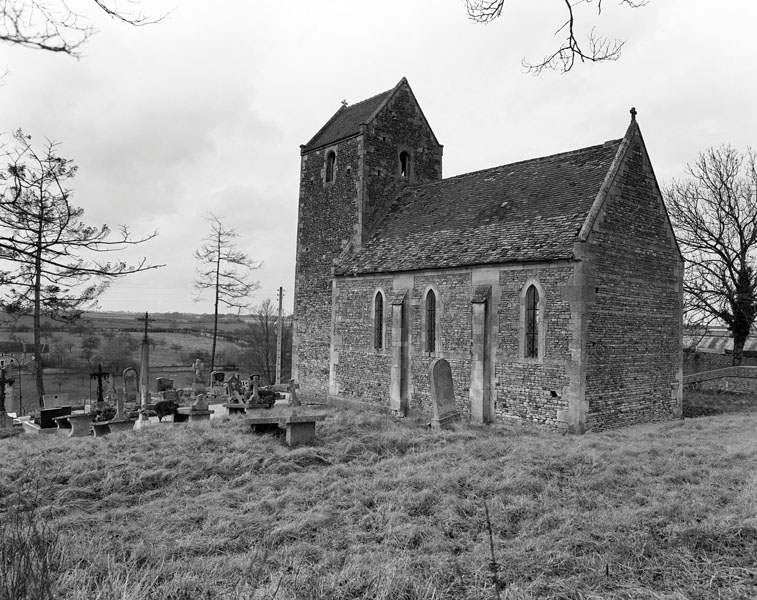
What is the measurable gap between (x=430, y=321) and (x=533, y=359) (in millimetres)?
3974

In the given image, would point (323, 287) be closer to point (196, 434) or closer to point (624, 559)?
point (196, 434)

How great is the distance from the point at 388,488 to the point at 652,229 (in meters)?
12.4

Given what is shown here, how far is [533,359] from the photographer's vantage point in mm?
14859

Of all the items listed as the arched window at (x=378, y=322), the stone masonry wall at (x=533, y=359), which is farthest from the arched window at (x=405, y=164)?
the stone masonry wall at (x=533, y=359)

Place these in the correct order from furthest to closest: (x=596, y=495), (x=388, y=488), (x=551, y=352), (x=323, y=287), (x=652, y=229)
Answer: (x=323, y=287)
(x=652, y=229)
(x=551, y=352)
(x=388, y=488)
(x=596, y=495)

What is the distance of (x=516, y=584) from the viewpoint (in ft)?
16.1

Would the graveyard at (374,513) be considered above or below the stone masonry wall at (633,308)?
below

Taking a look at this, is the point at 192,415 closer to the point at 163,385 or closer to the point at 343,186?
the point at 163,385

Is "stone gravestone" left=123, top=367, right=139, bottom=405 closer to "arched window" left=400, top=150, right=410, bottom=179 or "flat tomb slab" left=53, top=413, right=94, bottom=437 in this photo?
"flat tomb slab" left=53, top=413, right=94, bottom=437

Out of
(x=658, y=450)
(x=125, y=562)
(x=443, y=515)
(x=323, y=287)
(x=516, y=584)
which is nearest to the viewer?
(x=516, y=584)

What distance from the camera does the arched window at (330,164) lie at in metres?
23.2

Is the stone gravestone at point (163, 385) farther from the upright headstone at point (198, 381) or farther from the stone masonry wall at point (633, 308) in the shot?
the stone masonry wall at point (633, 308)

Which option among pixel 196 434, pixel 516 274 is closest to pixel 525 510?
pixel 196 434

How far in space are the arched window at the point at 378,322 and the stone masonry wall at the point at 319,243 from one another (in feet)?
10.7
